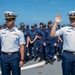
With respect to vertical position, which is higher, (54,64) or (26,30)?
(26,30)

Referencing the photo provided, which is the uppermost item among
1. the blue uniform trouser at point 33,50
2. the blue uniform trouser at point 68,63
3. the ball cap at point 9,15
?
the ball cap at point 9,15

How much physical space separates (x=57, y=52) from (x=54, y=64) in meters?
2.73

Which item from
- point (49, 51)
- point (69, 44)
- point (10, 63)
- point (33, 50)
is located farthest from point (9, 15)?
point (33, 50)

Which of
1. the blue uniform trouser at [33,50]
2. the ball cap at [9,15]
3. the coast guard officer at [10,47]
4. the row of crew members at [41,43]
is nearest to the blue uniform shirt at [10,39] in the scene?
the coast guard officer at [10,47]

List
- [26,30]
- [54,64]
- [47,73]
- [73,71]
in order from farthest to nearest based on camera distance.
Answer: [26,30]
[54,64]
[47,73]
[73,71]

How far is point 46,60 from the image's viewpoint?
11164mm

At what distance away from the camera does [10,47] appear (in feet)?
18.1

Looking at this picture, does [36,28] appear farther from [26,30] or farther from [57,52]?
[57,52]

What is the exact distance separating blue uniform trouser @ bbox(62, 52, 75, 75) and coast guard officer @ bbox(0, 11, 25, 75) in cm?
Result: 94

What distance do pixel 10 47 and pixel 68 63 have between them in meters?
1.27

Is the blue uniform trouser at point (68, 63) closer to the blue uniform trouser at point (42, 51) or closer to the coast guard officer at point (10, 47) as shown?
the coast guard officer at point (10, 47)

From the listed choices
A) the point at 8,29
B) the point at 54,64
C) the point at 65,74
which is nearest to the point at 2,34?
the point at 8,29

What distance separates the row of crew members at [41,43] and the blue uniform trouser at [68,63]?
522 centimetres

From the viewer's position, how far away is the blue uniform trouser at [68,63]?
5.36 meters
